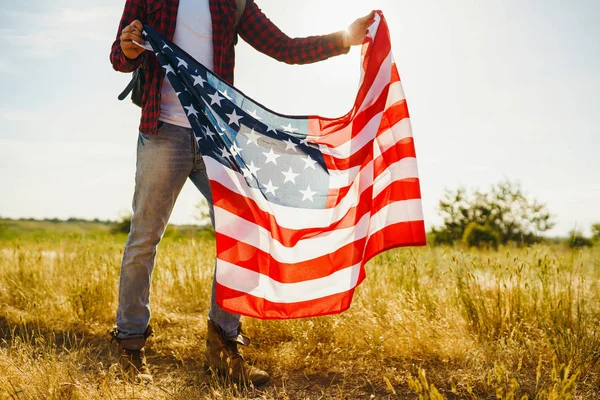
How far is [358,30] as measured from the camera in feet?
10.9

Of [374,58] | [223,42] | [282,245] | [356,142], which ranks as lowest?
[282,245]

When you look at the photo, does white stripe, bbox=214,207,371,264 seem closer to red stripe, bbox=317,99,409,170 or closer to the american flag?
the american flag

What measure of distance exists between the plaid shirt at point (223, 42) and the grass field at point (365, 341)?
1552 millimetres

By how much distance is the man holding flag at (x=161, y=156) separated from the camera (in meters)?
3.04

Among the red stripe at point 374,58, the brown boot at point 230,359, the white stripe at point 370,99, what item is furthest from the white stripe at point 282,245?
the red stripe at point 374,58

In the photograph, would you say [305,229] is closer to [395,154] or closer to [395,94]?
[395,154]

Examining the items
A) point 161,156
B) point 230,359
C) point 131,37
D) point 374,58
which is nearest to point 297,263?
point 230,359

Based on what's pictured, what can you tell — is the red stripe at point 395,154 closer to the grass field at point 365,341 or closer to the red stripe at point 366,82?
the red stripe at point 366,82

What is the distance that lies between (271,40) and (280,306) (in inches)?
72.5

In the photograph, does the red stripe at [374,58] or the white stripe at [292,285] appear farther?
the red stripe at [374,58]

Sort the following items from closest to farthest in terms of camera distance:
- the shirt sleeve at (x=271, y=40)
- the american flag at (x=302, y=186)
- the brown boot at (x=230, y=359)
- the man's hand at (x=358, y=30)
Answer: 1. the american flag at (x=302, y=186)
2. the brown boot at (x=230, y=359)
3. the man's hand at (x=358, y=30)
4. the shirt sleeve at (x=271, y=40)

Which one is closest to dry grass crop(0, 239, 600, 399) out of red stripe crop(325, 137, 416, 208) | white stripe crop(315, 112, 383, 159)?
red stripe crop(325, 137, 416, 208)

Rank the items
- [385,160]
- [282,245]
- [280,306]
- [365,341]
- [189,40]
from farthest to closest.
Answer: [365,341], [189,40], [385,160], [282,245], [280,306]

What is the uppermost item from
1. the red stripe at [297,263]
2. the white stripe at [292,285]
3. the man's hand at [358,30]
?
the man's hand at [358,30]
